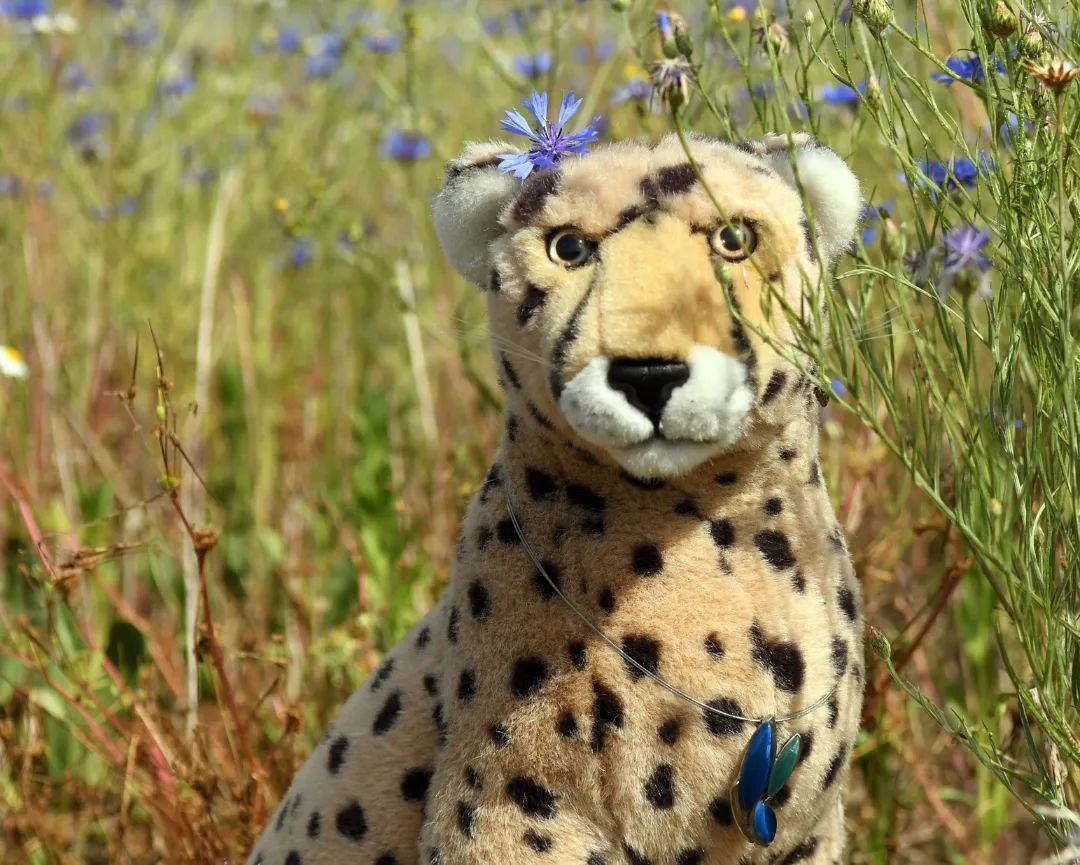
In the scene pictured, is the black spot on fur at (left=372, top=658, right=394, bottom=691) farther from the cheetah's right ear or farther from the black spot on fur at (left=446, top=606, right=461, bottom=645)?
the cheetah's right ear

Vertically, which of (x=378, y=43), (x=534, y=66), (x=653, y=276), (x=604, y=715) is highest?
(x=378, y=43)

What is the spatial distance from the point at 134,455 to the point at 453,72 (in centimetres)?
179

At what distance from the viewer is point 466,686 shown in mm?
1264

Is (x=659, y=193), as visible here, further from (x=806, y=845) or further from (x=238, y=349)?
(x=238, y=349)

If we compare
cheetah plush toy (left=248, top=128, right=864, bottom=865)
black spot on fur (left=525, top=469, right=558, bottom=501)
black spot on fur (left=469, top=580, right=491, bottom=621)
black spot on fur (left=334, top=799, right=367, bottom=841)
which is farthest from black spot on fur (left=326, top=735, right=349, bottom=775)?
black spot on fur (left=525, top=469, right=558, bottom=501)

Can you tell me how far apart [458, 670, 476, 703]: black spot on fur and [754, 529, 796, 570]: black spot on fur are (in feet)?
1.00

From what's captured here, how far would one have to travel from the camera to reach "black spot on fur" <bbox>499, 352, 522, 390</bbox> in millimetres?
1263

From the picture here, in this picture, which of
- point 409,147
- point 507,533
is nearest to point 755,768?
point 507,533

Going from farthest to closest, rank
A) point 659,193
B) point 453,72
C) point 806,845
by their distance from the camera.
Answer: point 453,72, point 806,845, point 659,193

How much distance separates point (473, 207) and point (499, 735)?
0.52 m

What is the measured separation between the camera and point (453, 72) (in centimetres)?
427

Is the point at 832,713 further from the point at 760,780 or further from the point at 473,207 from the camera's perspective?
the point at 473,207

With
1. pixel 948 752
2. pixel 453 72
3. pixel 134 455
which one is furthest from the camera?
pixel 453 72

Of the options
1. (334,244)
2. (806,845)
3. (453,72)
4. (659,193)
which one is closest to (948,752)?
(806,845)
